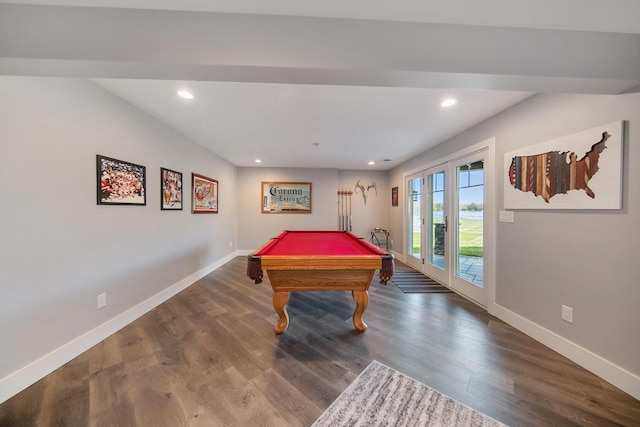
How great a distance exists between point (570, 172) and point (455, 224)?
143cm

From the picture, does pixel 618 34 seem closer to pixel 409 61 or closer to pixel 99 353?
pixel 409 61

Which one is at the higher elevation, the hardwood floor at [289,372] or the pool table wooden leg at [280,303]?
the pool table wooden leg at [280,303]

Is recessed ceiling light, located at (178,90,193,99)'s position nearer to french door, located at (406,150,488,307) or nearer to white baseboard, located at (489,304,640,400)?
french door, located at (406,150,488,307)

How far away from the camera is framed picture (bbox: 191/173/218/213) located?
335 centimetres

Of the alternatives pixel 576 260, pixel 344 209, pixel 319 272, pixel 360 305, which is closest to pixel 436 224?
pixel 576 260

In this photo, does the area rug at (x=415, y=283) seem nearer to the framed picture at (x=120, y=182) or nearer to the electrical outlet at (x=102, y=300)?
the electrical outlet at (x=102, y=300)

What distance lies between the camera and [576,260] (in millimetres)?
1640

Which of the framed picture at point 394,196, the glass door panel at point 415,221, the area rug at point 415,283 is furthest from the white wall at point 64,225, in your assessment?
the framed picture at point 394,196

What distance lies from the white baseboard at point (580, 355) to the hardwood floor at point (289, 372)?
0.05 meters

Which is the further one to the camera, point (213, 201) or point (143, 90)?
point (213, 201)

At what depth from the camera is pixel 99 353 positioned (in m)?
1.71

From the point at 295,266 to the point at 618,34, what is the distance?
8.53ft

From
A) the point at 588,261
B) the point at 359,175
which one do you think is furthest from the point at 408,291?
the point at 359,175

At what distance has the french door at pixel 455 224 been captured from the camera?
8.55 feet
